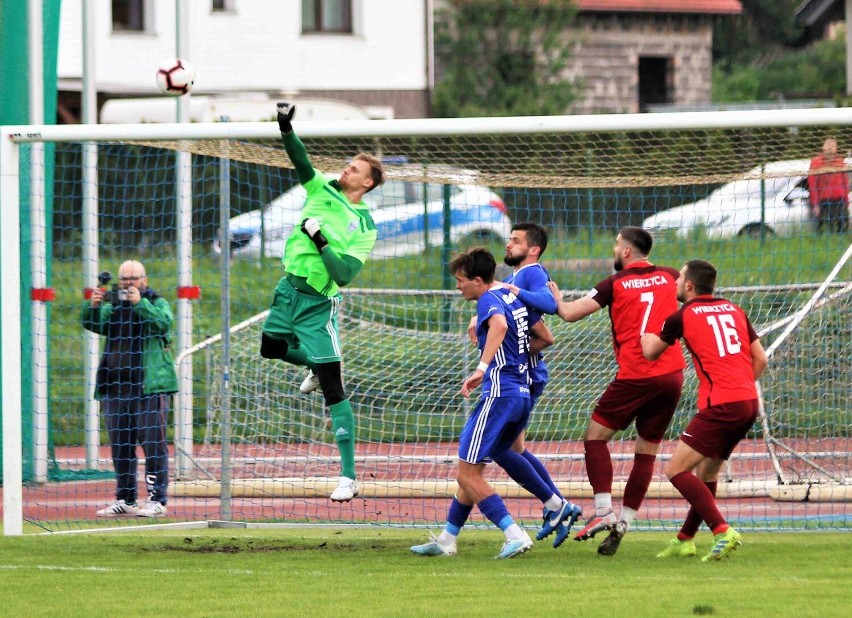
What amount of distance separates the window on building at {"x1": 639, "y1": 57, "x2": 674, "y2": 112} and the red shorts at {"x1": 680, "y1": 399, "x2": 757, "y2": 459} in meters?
32.2

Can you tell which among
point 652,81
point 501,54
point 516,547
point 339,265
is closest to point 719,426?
point 516,547

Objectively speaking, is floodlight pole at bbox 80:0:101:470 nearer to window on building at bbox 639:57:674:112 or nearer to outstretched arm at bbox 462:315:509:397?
outstretched arm at bbox 462:315:509:397

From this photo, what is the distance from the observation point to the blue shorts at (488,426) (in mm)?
8477

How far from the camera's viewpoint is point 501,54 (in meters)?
35.1

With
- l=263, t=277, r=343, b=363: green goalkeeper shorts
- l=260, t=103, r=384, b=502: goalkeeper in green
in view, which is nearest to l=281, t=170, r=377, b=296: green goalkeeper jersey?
l=260, t=103, r=384, b=502: goalkeeper in green

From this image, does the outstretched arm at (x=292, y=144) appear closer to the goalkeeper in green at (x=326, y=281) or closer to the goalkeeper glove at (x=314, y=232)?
the goalkeeper in green at (x=326, y=281)

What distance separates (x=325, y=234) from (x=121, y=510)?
11.4ft

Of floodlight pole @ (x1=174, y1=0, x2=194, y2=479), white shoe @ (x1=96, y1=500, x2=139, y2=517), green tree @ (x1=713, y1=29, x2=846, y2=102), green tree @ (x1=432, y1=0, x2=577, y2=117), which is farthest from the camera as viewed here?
green tree @ (x1=713, y1=29, x2=846, y2=102)

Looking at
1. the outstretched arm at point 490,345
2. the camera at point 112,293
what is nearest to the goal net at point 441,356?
the camera at point 112,293

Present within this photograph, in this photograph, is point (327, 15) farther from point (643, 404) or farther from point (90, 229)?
point (643, 404)

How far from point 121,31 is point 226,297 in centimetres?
1922

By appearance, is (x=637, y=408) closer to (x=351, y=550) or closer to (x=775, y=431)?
(x=351, y=550)

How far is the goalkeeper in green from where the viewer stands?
8.80 m

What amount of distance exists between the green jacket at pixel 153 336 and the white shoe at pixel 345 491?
2.52 meters
